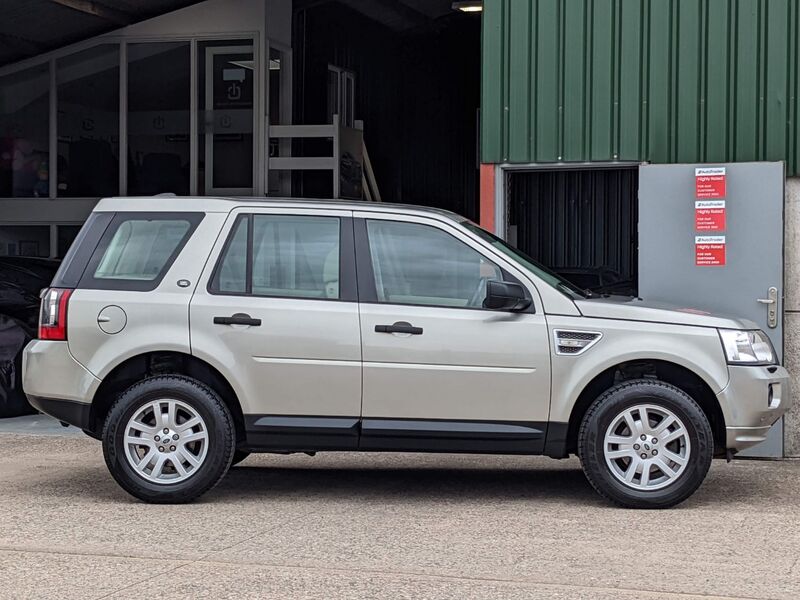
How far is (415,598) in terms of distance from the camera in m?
5.41

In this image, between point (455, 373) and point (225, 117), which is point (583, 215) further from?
point (455, 373)

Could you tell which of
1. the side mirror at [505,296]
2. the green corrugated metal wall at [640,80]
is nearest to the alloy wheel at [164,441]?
the side mirror at [505,296]

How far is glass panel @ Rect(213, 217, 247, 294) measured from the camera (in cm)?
783

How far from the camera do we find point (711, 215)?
→ 10.0m

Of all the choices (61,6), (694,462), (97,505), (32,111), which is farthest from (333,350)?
(32,111)

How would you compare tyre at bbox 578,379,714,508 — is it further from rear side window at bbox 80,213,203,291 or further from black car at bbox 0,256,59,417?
black car at bbox 0,256,59,417

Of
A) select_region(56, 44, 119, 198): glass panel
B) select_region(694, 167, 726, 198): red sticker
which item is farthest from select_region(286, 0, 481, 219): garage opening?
select_region(694, 167, 726, 198): red sticker

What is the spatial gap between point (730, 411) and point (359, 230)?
99.6 inches

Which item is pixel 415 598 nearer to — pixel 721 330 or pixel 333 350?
pixel 333 350

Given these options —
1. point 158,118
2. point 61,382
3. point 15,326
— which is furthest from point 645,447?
point 158,118

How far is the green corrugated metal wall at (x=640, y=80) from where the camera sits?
1014 cm

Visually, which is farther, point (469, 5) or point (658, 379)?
point (469, 5)

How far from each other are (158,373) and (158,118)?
1070 cm

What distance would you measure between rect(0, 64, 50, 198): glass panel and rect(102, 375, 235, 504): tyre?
1129cm
